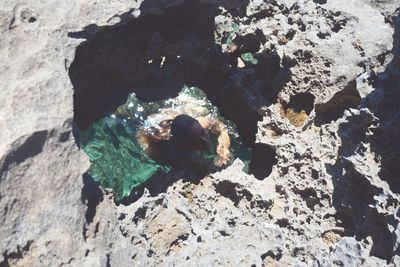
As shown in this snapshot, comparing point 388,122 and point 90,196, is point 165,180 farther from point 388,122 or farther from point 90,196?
point 388,122

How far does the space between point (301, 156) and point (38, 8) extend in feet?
5.64

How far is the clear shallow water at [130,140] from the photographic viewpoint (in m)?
3.46

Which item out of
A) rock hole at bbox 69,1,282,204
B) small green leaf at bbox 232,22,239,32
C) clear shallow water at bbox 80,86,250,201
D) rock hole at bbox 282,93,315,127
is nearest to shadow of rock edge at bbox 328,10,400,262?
rock hole at bbox 282,93,315,127

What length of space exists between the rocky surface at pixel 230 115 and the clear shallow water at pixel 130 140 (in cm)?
18

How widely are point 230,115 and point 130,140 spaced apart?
87cm

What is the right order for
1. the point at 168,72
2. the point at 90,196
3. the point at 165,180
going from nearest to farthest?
the point at 90,196 < the point at 165,180 < the point at 168,72

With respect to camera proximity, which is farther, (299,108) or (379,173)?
(299,108)

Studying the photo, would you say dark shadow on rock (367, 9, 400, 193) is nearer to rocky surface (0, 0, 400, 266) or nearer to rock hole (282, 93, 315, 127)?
rocky surface (0, 0, 400, 266)

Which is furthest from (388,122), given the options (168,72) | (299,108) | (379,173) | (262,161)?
(168,72)

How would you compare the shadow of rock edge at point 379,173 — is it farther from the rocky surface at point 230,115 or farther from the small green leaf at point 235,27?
the small green leaf at point 235,27

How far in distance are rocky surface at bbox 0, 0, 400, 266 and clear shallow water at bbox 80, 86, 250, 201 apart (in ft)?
0.60

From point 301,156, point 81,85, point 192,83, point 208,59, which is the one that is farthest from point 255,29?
point 81,85

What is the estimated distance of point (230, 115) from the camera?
150 inches

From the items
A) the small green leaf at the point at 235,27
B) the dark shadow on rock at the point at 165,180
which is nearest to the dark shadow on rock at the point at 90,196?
the dark shadow on rock at the point at 165,180
